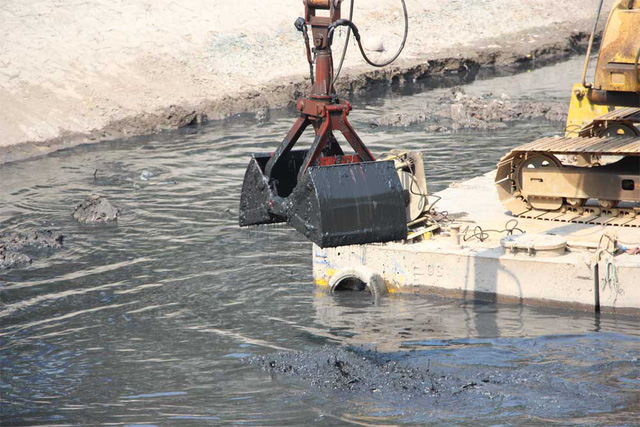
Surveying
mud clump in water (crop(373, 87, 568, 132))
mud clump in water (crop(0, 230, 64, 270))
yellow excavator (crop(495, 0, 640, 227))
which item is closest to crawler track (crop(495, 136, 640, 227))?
yellow excavator (crop(495, 0, 640, 227))

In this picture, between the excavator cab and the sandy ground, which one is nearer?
the excavator cab

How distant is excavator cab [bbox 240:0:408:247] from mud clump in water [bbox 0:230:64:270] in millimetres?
5557

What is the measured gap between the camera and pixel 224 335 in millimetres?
11500

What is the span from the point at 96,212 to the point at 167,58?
9728 millimetres

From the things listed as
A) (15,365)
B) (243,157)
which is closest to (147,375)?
(15,365)

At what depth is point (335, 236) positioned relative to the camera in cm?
852

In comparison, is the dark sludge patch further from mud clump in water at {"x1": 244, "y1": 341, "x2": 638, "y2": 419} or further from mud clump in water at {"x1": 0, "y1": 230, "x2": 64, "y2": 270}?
mud clump in water at {"x1": 0, "y1": 230, "x2": 64, "y2": 270}

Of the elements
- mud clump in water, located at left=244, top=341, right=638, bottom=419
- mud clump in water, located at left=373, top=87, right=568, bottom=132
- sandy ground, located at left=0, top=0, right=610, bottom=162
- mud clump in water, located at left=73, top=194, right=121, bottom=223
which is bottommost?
mud clump in water, located at left=244, top=341, right=638, bottom=419

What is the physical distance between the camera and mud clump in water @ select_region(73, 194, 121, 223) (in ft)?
52.2

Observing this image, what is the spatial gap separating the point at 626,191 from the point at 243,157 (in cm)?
881

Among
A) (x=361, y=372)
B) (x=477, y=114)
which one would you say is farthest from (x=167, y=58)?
(x=361, y=372)

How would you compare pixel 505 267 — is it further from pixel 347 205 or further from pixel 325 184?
pixel 325 184

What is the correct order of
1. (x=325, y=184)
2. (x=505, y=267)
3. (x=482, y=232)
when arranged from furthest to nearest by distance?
(x=482, y=232)
(x=505, y=267)
(x=325, y=184)

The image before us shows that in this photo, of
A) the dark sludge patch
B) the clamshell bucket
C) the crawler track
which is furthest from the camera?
the crawler track
